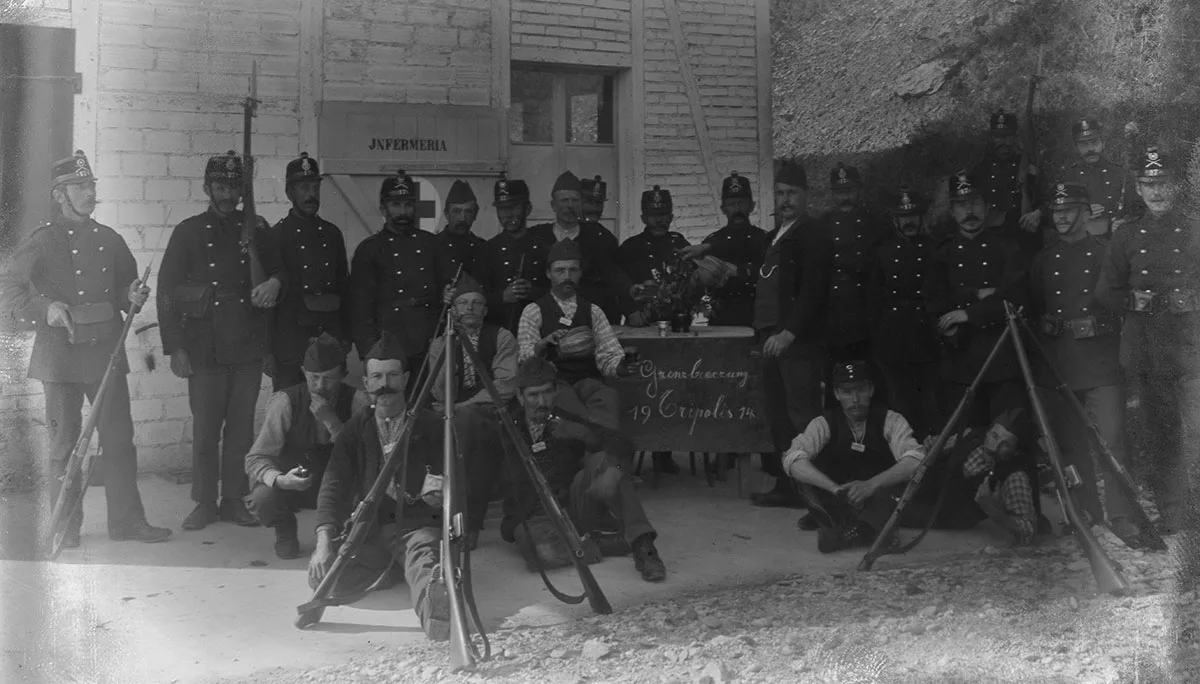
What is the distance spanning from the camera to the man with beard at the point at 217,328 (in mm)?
5934

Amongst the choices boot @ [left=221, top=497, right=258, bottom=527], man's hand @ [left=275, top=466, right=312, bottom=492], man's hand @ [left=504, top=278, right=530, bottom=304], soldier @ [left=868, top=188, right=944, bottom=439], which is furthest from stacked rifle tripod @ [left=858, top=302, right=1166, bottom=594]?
boot @ [left=221, top=497, right=258, bottom=527]

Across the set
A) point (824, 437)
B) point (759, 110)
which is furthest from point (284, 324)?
point (759, 110)

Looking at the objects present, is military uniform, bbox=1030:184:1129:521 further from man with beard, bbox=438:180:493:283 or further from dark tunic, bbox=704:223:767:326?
man with beard, bbox=438:180:493:283

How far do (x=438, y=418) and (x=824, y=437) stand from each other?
2.03 m

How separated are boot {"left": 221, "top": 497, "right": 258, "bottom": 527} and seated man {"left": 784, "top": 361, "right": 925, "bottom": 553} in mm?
2805

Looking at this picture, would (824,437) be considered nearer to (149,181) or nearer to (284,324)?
(284,324)

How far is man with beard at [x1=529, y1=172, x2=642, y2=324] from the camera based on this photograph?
273 inches

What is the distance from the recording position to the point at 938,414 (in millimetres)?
6539

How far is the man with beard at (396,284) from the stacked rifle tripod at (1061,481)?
2.75m

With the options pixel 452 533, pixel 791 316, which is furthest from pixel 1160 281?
pixel 452 533

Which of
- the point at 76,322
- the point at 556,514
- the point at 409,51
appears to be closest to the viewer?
the point at 556,514

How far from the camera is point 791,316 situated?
630 cm

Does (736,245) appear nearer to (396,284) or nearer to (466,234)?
(466,234)

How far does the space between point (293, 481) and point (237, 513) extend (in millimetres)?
1050
